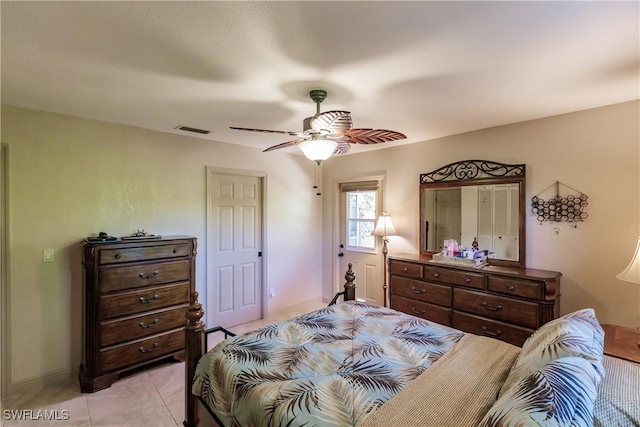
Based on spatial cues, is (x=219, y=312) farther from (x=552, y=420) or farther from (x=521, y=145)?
(x=521, y=145)

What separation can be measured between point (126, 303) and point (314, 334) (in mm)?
1823

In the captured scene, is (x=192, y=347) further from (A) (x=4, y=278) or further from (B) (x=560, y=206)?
(B) (x=560, y=206)

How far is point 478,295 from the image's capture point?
292cm

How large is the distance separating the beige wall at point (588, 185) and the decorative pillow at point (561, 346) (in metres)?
1.40

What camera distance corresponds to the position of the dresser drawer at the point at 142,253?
2.57 m

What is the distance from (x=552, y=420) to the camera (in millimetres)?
883

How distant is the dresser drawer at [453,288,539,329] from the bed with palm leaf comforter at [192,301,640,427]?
3.57 feet

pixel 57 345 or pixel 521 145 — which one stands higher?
pixel 521 145

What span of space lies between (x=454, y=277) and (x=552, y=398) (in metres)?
2.22

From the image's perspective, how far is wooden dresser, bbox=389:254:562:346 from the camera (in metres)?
2.60

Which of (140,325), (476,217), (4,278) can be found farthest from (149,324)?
(476,217)

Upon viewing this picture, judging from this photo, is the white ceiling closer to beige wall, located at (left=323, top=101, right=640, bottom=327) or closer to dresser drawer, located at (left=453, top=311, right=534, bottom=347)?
beige wall, located at (left=323, top=101, right=640, bottom=327)

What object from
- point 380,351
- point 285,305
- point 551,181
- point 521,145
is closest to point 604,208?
point 551,181

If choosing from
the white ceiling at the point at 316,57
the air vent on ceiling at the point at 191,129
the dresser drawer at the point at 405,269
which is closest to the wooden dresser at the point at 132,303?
the air vent on ceiling at the point at 191,129
